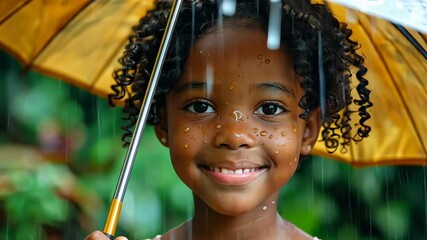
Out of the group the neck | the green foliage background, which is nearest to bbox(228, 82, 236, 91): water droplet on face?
the neck

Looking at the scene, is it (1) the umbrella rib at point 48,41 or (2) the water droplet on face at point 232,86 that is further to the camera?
(1) the umbrella rib at point 48,41

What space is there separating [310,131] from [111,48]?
72cm

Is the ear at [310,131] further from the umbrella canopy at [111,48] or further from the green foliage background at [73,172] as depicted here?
the green foliage background at [73,172]

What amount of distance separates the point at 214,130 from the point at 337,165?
4.61ft

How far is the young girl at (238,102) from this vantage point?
2.57m

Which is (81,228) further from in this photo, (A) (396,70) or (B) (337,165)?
(A) (396,70)

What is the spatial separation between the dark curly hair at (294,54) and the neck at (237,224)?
0.30 meters

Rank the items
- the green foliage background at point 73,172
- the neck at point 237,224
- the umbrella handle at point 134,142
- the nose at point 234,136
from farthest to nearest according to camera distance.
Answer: the green foliage background at point 73,172 < the neck at point 237,224 < the nose at point 234,136 < the umbrella handle at point 134,142

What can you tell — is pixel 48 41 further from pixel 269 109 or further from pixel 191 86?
pixel 269 109

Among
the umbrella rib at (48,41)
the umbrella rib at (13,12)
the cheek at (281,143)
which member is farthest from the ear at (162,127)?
the umbrella rib at (13,12)

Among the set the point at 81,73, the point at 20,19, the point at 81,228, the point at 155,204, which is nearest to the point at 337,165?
the point at 155,204

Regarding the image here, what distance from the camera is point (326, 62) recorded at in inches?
108

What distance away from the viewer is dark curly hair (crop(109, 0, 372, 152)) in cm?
263

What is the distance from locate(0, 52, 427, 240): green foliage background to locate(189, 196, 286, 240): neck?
0.86 m
